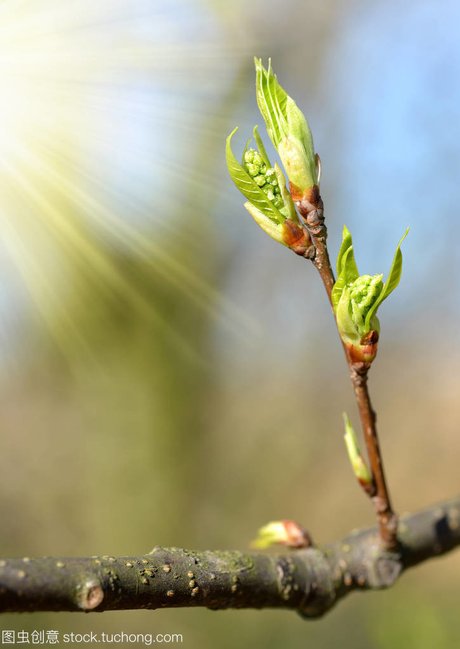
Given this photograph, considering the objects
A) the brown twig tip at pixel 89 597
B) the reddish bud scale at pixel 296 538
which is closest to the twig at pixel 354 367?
the reddish bud scale at pixel 296 538

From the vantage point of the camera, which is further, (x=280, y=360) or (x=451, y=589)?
(x=451, y=589)

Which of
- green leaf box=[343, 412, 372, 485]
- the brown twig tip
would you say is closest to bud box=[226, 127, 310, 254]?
green leaf box=[343, 412, 372, 485]

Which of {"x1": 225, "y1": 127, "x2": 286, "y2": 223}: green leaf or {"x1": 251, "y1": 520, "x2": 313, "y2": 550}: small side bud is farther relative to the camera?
{"x1": 251, "y1": 520, "x2": 313, "y2": 550}: small side bud

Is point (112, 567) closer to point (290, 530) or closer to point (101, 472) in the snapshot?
point (290, 530)

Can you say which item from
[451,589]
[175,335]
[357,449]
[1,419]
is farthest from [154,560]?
[451,589]

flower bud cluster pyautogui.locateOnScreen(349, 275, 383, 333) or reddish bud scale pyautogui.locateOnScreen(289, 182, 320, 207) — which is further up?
reddish bud scale pyautogui.locateOnScreen(289, 182, 320, 207)

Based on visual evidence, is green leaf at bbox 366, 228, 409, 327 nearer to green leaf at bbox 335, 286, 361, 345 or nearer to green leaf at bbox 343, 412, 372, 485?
green leaf at bbox 335, 286, 361, 345
